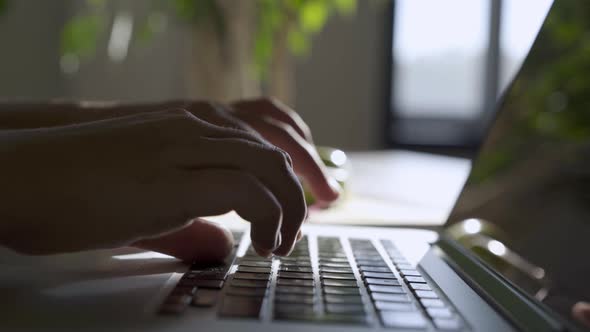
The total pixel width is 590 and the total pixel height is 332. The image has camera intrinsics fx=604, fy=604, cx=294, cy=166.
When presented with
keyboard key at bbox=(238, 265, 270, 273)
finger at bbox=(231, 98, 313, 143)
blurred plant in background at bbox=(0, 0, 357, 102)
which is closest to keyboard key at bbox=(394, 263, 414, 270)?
keyboard key at bbox=(238, 265, 270, 273)

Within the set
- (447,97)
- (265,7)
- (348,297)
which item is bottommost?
(348,297)

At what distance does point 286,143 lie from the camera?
58 cm

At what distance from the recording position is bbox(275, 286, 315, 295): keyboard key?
0.33 m

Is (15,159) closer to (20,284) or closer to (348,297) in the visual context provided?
(20,284)

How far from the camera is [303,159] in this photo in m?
0.57

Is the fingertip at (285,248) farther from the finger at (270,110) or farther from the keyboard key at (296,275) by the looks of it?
the finger at (270,110)

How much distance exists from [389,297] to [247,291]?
8 centimetres

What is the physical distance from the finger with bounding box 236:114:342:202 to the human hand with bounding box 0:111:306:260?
22cm

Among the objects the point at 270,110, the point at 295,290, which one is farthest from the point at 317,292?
the point at 270,110

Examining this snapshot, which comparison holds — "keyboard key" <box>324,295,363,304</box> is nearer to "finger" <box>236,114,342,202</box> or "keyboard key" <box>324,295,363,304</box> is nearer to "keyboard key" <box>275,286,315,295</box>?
"keyboard key" <box>275,286,315,295</box>

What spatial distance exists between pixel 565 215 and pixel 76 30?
1346 millimetres

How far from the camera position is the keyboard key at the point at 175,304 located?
291mm

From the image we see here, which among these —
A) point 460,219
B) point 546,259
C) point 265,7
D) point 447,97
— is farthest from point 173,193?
point 447,97

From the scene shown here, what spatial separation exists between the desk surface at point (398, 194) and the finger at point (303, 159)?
0.15 metres
